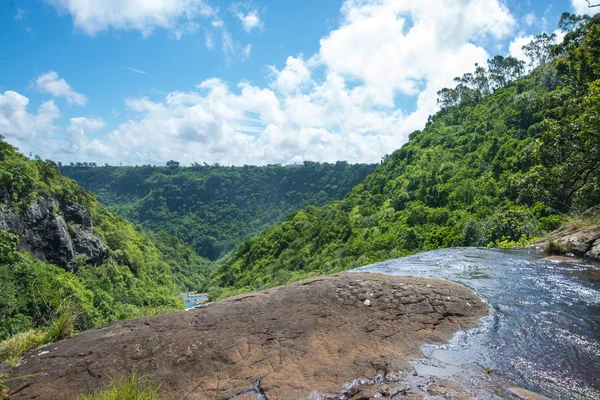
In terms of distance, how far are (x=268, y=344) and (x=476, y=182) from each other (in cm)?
3763

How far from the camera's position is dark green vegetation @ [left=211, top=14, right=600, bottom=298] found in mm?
13367

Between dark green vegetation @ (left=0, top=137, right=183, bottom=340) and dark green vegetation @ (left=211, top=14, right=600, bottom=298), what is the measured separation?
558 inches

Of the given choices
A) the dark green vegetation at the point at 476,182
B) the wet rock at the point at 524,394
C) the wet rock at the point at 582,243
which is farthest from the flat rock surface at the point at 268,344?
the dark green vegetation at the point at 476,182

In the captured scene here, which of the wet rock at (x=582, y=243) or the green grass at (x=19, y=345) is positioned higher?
the green grass at (x=19, y=345)

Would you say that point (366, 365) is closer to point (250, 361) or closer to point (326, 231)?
point (250, 361)

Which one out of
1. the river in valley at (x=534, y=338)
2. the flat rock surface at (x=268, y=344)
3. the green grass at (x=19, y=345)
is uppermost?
the green grass at (x=19, y=345)

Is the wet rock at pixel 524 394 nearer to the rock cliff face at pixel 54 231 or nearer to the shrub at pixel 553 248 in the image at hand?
the shrub at pixel 553 248

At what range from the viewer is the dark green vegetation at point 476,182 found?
13.4 m

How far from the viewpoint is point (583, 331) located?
Answer: 4.86 m

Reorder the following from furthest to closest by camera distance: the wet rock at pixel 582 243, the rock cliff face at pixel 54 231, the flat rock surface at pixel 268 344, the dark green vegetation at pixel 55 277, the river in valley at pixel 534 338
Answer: the rock cliff face at pixel 54 231 → the wet rock at pixel 582 243 → the dark green vegetation at pixel 55 277 → the flat rock surface at pixel 268 344 → the river in valley at pixel 534 338

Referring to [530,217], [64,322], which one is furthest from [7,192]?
[530,217]

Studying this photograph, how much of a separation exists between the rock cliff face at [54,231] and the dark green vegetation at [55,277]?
0.43 metres

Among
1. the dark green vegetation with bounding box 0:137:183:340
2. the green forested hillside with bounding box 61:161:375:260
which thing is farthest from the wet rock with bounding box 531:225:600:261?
the green forested hillside with bounding box 61:161:375:260

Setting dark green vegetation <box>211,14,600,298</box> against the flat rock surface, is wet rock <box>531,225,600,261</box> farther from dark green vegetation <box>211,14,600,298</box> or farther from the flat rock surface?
the flat rock surface
